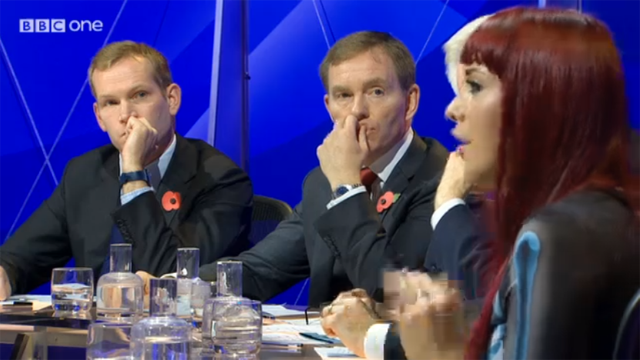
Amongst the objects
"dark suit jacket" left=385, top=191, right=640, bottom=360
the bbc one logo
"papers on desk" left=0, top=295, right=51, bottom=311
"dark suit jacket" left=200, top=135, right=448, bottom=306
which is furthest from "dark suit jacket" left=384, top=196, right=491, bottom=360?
the bbc one logo

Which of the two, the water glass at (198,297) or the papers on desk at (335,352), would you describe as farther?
the water glass at (198,297)

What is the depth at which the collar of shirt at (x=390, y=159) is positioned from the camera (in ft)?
9.53

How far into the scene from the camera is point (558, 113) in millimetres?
1191

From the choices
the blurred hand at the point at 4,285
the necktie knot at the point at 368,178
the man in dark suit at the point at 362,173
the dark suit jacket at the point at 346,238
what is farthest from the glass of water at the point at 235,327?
the blurred hand at the point at 4,285

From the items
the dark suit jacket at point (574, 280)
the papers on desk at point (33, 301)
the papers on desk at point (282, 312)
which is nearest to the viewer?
the dark suit jacket at point (574, 280)

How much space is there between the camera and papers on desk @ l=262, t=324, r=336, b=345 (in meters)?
2.02

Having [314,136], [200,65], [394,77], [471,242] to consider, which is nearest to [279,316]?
[471,242]

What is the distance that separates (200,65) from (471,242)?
2.64 meters

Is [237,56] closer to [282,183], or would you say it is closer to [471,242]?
[282,183]

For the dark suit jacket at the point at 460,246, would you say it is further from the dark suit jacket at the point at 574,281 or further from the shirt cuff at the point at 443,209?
the dark suit jacket at the point at 574,281

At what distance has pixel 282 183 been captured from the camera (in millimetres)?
4586

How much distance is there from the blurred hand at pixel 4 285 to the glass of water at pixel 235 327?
1291 mm

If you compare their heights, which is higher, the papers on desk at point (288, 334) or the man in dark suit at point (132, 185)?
the man in dark suit at point (132, 185)

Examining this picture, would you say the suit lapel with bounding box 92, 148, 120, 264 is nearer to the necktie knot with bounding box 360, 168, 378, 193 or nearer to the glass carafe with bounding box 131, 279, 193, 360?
the necktie knot with bounding box 360, 168, 378, 193
